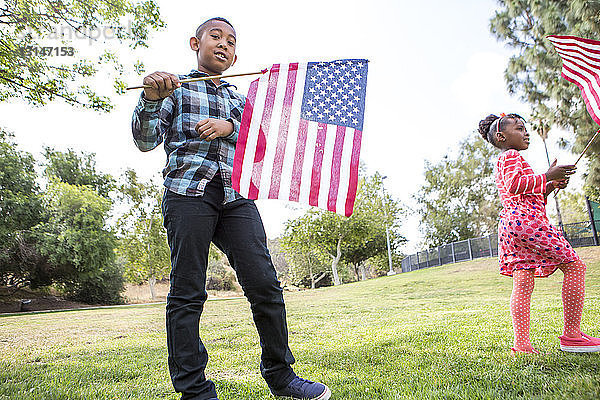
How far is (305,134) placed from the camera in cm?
247

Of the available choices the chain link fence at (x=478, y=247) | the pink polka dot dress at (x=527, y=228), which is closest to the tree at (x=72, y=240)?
the chain link fence at (x=478, y=247)

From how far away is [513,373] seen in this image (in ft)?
6.75

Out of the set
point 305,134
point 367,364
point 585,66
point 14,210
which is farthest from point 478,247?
point 14,210

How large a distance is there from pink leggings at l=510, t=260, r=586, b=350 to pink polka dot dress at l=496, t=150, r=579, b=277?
6 centimetres

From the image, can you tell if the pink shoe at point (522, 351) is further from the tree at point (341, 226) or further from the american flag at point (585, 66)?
the tree at point (341, 226)

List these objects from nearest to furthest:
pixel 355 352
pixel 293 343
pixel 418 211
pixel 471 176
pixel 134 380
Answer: pixel 134 380 → pixel 355 352 → pixel 293 343 → pixel 471 176 → pixel 418 211

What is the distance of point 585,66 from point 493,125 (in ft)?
3.21

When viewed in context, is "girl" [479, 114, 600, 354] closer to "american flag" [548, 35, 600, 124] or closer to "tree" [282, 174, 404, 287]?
"american flag" [548, 35, 600, 124]

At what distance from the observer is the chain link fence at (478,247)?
2202 cm

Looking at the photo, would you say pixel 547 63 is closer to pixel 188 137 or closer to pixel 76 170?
pixel 188 137

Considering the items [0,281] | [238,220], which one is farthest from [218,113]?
[0,281]

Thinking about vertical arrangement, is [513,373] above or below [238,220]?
below

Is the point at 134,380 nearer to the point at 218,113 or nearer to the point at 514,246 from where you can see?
the point at 218,113

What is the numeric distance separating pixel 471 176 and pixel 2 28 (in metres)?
34.8
